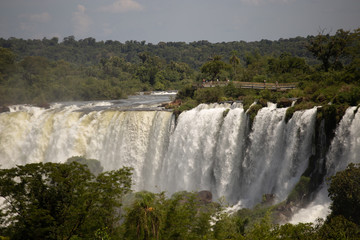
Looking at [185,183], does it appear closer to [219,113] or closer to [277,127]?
[219,113]

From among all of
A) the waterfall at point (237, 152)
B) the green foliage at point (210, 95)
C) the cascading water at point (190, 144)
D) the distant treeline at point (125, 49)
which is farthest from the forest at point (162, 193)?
the distant treeline at point (125, 49)

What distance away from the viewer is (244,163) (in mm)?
24172

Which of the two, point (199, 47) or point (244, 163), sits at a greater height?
point (199, 47)

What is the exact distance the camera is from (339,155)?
59.5ft

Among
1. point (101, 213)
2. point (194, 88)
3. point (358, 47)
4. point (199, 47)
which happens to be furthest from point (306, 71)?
point (199, 47)

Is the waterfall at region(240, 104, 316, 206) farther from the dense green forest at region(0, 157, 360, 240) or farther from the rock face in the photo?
the dense green forest at region(0, 157, 360, 240)

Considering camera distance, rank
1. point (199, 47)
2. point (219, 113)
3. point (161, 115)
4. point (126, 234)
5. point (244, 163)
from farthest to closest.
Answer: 1. point (199, 47)
2. point (161, 115)
3. point (219, 113)
4. point (244, 163)
5. point (126, 234)

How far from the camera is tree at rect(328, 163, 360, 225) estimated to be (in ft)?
48.7

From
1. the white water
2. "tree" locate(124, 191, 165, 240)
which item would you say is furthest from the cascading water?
"tree" locate(124, 191, 165, 240)

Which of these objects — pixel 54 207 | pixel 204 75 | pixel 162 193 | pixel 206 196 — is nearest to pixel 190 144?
pixel 206 196

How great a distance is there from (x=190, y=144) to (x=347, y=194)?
14433mm

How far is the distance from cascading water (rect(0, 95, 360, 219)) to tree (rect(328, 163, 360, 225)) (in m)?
2.46

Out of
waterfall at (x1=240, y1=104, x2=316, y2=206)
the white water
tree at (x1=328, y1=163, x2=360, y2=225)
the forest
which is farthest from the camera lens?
waterfall at (x1=240, y1=104, x2=316, y2=206)

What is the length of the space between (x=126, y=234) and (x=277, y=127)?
1225 cm
